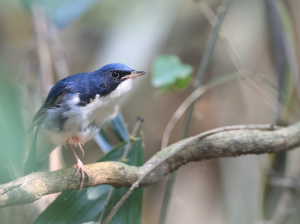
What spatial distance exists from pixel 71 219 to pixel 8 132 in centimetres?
171

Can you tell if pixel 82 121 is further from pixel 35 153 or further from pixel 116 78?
pixel 35 153

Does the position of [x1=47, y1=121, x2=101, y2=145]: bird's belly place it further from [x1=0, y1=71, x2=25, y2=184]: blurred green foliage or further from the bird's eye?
[x1=0, y1=71, x2=25, y2=184]: blurred green foliage

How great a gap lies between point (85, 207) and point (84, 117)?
671 millimetres

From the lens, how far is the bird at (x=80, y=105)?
7.25 ft

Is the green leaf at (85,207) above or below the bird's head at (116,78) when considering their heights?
below

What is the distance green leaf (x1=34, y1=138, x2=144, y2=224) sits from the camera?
2.06 meters

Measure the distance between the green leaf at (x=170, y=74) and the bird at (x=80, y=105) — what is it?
0.58 m

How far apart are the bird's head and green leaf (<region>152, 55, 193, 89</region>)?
22.2 inches

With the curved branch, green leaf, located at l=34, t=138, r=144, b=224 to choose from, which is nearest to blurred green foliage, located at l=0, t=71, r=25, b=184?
the curved branch

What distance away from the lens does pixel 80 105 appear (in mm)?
2207

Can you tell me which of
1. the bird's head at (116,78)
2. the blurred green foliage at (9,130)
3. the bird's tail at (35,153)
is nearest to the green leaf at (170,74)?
the bird's head at (116,78)

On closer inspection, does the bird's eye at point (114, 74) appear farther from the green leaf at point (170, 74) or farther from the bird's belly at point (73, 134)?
the green leaf at point (170, 74)

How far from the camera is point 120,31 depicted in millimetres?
4676

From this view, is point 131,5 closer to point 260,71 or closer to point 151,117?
point 151,117
